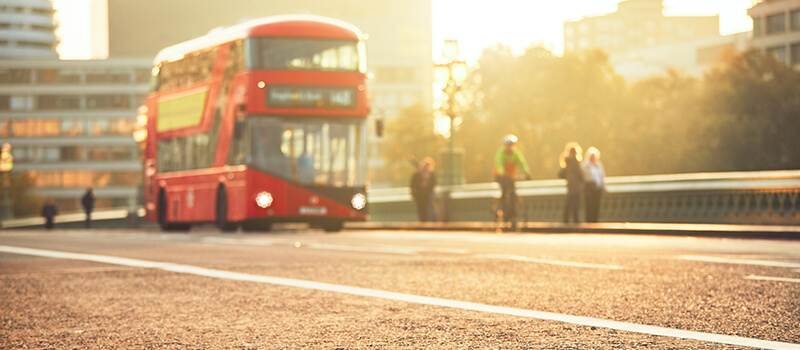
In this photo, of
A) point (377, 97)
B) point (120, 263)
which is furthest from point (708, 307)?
point (377, 97)

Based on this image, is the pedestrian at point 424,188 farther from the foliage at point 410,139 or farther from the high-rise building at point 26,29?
the high-rise building at point 26,29

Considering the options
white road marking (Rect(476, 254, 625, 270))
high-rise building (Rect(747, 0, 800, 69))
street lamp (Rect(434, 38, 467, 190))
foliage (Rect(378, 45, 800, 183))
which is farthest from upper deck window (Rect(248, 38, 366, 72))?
high-rise building (Rect(747, 0, 800, 69))

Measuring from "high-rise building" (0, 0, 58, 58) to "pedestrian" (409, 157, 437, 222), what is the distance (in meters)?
126

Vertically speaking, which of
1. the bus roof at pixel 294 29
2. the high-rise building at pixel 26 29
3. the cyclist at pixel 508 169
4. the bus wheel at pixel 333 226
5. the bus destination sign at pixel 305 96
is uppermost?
the high-rise building at pixel 26 29

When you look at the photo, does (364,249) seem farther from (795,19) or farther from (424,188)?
(795,19)

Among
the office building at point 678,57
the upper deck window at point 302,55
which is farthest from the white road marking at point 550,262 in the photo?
the office building at point 678,57

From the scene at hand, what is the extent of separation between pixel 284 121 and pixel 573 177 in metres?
5.70

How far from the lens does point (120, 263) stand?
13289 millimetres

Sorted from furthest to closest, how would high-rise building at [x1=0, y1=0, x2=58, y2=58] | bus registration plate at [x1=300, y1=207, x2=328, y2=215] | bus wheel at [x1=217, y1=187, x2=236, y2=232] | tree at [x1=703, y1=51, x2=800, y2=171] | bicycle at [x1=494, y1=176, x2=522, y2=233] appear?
high-rise building at [x1=0, y1=0, x2=58, y2=58] < tree at [x1=703, y1=51, x2=800, y2=171] < bus wheel at [x1=217, y1=187, x2=236, y2=232] < bus registration plate at [x1=300, y1=207, x2=328, y2=215] < bicycle at [x1=494, y1=176, x2=522, y2=233]

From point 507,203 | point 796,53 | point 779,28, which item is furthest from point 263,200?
point 779,28

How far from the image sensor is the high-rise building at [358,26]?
126 m

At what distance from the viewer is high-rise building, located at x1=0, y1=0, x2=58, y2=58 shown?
151375mm

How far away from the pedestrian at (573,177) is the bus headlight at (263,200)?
5788 millimetres

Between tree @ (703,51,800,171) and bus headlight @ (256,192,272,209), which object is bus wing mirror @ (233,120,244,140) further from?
tree @ (703,51,800,171)
